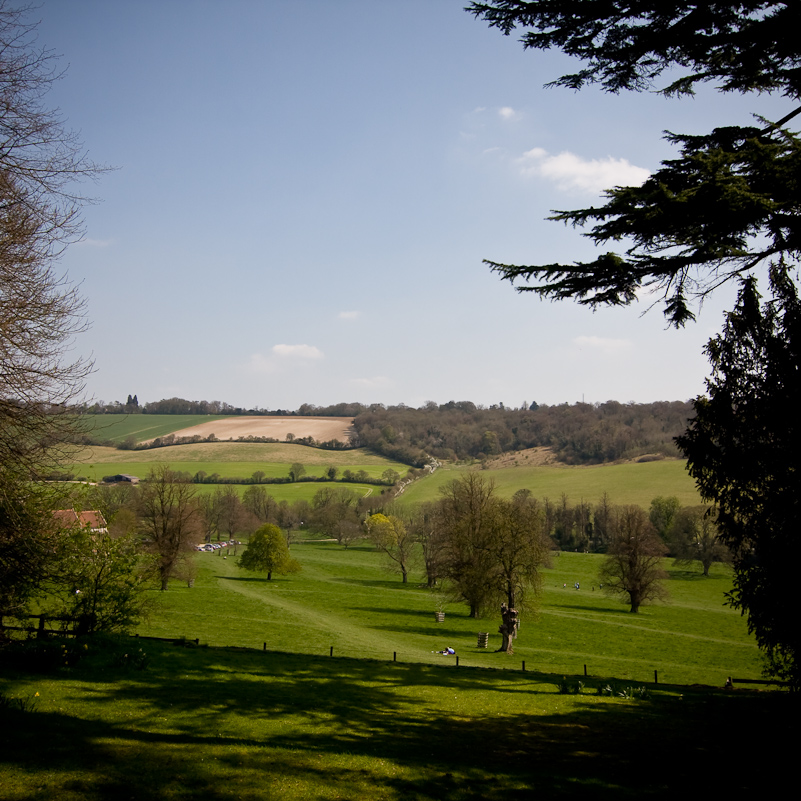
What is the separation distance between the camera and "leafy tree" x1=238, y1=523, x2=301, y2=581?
184ft

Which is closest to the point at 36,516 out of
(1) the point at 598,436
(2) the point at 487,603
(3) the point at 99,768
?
(3) the point at 99,768

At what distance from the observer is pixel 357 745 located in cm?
967

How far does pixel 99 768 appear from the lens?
24.8 ft

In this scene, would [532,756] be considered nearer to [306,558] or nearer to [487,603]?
[487,603]

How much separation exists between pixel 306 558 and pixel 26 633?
196 ft

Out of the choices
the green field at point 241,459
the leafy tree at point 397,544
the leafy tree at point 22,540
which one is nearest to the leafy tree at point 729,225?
the leafy tree at point 22,540

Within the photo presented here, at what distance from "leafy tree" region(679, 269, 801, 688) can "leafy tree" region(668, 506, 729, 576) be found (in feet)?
206

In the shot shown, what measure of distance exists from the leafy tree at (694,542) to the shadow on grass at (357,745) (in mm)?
60824

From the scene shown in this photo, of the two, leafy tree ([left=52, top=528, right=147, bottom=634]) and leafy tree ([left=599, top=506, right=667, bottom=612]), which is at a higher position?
→ leafy tree ([left=52, top=528, right=147, bottom=634])

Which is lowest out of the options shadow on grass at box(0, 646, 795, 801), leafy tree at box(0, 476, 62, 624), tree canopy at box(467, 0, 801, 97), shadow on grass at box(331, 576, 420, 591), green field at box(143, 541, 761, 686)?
shadow on grass at box(331, 576, 420, 591)

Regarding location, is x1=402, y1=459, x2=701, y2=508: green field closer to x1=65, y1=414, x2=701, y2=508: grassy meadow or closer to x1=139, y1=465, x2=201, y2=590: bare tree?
x1=65, y1=414, x2=701, y2=508: grassy meadow

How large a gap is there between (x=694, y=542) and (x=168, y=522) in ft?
196

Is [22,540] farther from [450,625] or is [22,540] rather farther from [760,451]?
[450,625]

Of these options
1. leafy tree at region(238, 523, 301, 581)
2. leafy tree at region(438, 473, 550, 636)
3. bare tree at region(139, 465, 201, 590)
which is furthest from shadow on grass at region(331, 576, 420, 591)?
bare tree at region(139, 465, 201, 590)
